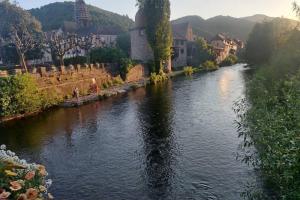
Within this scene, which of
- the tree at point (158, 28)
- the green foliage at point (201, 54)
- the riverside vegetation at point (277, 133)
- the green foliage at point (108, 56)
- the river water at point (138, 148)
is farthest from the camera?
the green foliage at point (201, 54)

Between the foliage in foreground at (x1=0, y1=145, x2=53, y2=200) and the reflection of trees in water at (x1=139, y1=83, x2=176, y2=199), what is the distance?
10100 millimetres

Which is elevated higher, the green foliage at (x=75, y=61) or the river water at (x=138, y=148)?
the green foliage at (x=75, y=61)

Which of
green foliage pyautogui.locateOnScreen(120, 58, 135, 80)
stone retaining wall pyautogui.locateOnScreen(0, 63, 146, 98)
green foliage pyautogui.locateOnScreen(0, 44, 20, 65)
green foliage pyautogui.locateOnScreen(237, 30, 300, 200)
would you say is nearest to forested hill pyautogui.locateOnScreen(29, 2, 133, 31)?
green foliage pyautogui.locateOnScreen(0, 44, 20, 65)

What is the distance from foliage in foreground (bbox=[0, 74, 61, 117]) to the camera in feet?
121

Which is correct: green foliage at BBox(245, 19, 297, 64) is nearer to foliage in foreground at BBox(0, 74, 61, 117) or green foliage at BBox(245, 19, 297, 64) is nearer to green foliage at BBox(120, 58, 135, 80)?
green foliage at BBox(120, 58, 135, 80)

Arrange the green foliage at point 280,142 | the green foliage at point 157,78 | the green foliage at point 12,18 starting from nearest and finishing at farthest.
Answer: the green foliage at point 280,142 < the green foliage at point 157,78 < the green foliage at point 12,18

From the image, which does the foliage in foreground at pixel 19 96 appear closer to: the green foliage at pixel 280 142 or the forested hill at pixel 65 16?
the green foliage at pixel 280 142

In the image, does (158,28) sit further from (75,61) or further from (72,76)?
(72,76)

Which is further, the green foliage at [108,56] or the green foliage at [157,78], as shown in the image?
the green foliage at [157,78]

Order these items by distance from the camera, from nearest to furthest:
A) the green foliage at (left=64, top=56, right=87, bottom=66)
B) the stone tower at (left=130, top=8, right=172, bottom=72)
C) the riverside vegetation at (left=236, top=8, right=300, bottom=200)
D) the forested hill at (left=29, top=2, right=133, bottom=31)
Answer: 1. the riverside vegetation at (left=236, top=8, right=300, bottom=200)
2. the green foliage at (left=64, top=56, right=87, bottom=66)
3. the stone tower at (left=130, top=8, right=172, bottom=72)
4. the forested hill at (left=29, top=2, right=133, bottom=31)

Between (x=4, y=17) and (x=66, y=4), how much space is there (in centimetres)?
10805

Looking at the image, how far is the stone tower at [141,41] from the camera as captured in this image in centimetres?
7475

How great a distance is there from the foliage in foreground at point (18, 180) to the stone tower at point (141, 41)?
65.4m

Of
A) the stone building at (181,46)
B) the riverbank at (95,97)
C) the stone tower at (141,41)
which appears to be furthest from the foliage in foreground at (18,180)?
the stone building at (181,46)
